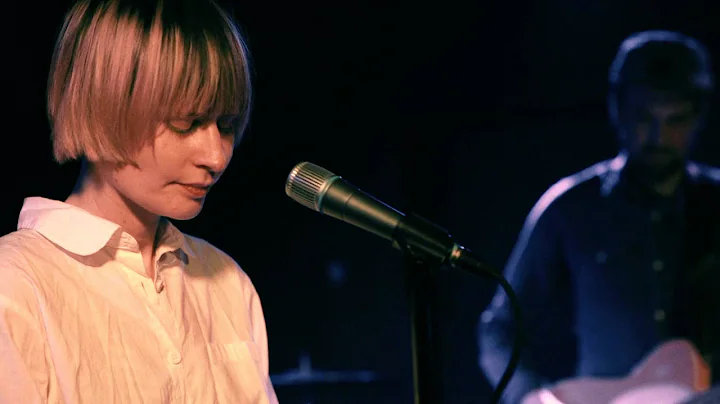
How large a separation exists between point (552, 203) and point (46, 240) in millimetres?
1776

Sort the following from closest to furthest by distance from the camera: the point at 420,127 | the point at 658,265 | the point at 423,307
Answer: the point at 423,307 < the point at 658,265 < the point at 420,127

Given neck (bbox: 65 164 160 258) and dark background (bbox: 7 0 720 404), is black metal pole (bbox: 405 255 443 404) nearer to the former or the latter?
neck (bbox: 65 164 160 258)

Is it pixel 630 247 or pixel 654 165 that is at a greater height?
pixel 654 165

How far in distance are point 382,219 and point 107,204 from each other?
1.46 ft

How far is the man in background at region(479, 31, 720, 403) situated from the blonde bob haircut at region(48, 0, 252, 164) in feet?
5.17

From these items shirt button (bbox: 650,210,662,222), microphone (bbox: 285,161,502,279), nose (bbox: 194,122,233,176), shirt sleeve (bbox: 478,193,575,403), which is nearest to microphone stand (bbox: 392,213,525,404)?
microphone (bbox: 285,161,502,279)

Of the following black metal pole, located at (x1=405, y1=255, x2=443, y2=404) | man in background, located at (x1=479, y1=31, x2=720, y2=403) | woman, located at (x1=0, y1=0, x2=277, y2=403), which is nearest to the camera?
black metal pole, located at (x1=405, y1=255, x2=443, y2=404)

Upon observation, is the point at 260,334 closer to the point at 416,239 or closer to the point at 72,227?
the point at 72,227

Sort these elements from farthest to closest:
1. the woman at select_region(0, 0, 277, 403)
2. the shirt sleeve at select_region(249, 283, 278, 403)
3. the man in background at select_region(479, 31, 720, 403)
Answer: the man in background at select_region(479, 31, 720, 403)
the shirt sleeve at select_region(249, 283, 278, 403)
the woman at select_region(0, 0, 277, 403)

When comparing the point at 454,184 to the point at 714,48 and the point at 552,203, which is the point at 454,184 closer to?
the point at 552,203

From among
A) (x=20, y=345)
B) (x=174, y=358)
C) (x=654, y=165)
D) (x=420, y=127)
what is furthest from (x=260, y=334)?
(x=654, y=165)

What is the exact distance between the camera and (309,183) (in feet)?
3.41

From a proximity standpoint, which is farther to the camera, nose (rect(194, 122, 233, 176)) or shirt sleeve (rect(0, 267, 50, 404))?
nose (rect(194, 122, 233, 176))

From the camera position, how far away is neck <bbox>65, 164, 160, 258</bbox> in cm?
121
